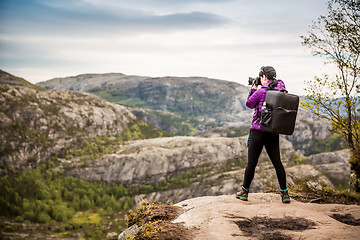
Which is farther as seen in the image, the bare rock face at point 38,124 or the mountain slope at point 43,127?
the mountain slope at point 43,127

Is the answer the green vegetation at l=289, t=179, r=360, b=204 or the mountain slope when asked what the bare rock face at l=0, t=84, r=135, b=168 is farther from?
the green vegetation at l=289, t=179, r=360, b=204

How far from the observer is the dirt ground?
23.2 feet

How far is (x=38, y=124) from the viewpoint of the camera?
15900 cm

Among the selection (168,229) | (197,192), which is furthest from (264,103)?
(197,192)

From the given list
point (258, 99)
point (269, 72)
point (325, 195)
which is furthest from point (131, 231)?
point (325, 195)

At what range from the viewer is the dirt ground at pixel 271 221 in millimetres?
7086

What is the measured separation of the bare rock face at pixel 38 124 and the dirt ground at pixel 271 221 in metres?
166

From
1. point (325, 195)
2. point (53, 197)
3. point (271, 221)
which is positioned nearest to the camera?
point (271, 221)

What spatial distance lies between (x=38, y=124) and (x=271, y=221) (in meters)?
176

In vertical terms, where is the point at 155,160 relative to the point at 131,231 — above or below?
below

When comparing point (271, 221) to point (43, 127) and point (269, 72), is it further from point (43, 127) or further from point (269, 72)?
point (43, 127)

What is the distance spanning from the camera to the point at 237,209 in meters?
9.15

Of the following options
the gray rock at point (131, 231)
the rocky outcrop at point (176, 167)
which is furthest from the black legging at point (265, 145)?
the rocky outcrop at point (176, 167)

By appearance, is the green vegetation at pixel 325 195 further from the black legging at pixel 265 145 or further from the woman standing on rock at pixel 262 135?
the black legging at pixel 265 145
